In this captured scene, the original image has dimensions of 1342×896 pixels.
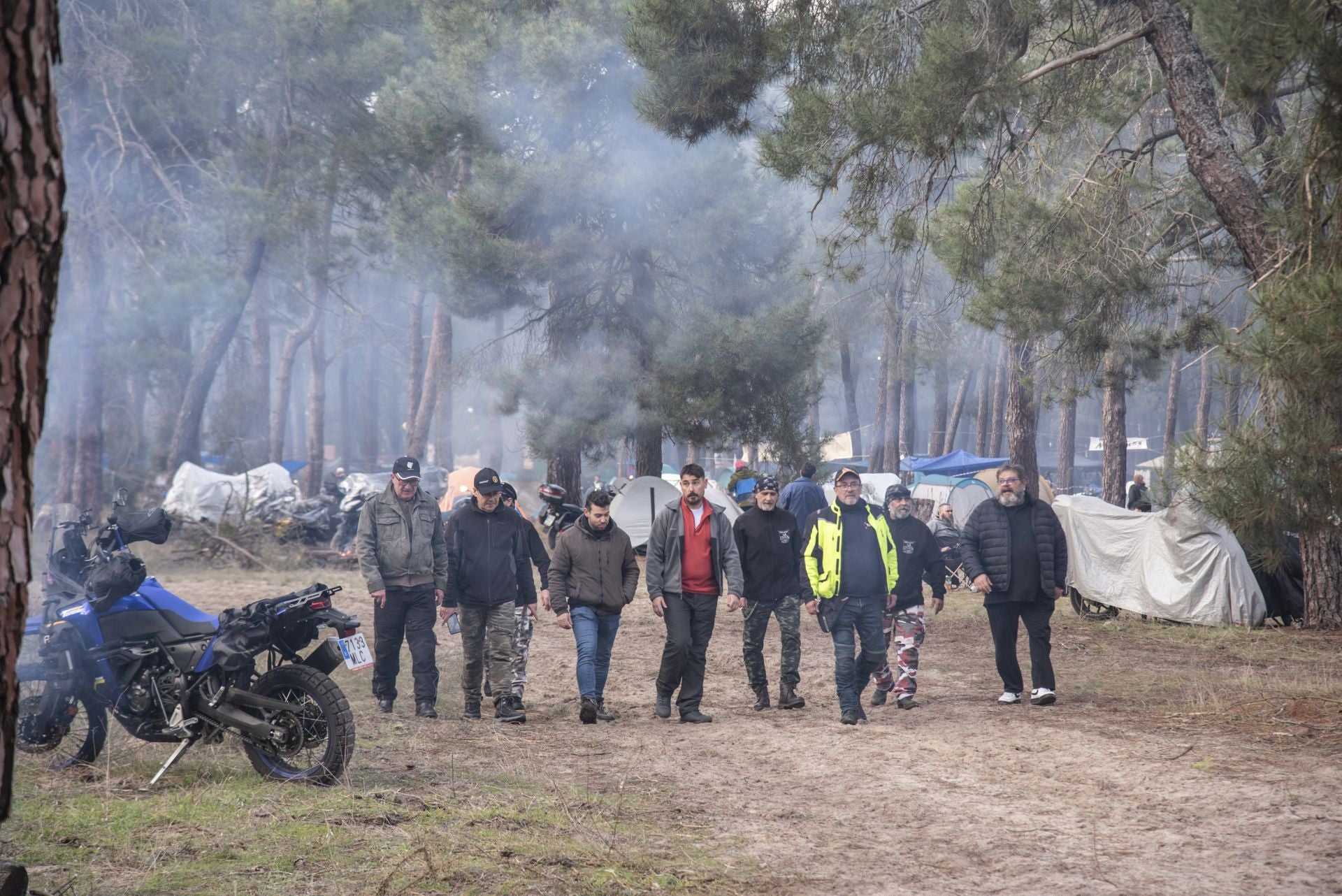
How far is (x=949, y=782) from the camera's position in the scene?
6188 mm

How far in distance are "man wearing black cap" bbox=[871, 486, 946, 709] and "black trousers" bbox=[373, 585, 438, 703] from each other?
3.27 m

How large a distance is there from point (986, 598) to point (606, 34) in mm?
11747

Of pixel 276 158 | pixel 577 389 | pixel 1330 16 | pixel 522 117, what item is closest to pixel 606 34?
pixel 522 117

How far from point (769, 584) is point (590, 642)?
1.38 meters

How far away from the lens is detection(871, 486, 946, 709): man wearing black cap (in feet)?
28.8

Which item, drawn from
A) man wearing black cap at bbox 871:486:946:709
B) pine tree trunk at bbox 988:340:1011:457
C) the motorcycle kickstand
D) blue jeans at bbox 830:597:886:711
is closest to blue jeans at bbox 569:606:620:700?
blue jeans at bbox 830:597:886:711

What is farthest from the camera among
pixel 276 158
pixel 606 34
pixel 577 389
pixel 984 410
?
pixel 984 410

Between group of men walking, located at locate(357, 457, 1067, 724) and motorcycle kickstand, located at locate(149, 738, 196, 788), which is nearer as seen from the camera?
motorcycle kickstand, located at locate(149, 738, 196, 788)

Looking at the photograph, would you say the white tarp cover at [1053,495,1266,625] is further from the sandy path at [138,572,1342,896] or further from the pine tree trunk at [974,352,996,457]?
the pine tree trunk at [974,352,996,457]

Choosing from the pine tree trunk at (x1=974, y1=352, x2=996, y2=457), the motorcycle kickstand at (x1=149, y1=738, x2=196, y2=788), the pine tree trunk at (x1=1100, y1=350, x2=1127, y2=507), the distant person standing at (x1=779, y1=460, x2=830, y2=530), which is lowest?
the motorcycle kickstand at (x1=149, y1=738, x2=196, y2=788)

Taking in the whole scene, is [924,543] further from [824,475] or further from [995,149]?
[824,475]

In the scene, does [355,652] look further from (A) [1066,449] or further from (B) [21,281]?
(A) [1066,449]

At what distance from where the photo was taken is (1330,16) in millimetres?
6238

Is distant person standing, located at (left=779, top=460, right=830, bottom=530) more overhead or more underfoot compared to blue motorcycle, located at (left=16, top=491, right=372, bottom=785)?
more overhead
